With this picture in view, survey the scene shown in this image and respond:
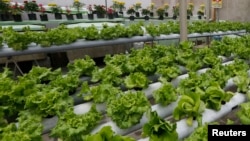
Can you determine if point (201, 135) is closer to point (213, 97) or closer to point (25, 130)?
point (213, 97)

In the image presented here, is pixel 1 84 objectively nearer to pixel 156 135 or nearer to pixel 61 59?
pixel 156 135

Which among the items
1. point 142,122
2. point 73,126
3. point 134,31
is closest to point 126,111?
point 142,122

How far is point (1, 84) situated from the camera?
145 centimetres

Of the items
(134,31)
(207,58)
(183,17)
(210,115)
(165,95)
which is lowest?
(210,115)

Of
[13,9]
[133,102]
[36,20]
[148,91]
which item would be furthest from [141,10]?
[133,102]

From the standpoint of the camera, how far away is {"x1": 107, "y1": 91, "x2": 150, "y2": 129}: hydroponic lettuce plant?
126 cm

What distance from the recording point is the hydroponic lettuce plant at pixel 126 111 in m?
1.26

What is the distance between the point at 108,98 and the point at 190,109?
0.49 meters

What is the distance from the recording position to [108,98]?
1444mm

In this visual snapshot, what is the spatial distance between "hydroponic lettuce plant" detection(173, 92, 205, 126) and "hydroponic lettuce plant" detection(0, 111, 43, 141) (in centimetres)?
75

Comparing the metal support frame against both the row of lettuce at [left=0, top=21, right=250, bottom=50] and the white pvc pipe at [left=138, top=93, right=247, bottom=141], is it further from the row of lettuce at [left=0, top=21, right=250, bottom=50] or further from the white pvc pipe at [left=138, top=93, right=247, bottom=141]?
the white pvc pipe at [left=138, top=93, right=247, bottom=141]

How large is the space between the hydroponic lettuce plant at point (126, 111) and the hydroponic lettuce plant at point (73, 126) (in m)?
0.10

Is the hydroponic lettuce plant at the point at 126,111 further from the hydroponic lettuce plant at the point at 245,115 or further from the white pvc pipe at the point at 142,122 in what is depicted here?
the hydroponic lettuce plant at the point at 245,115

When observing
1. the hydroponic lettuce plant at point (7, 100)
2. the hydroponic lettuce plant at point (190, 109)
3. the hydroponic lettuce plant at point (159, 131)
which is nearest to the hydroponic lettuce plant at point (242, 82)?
the hydroponic lettuce plant at point (190, 109)
